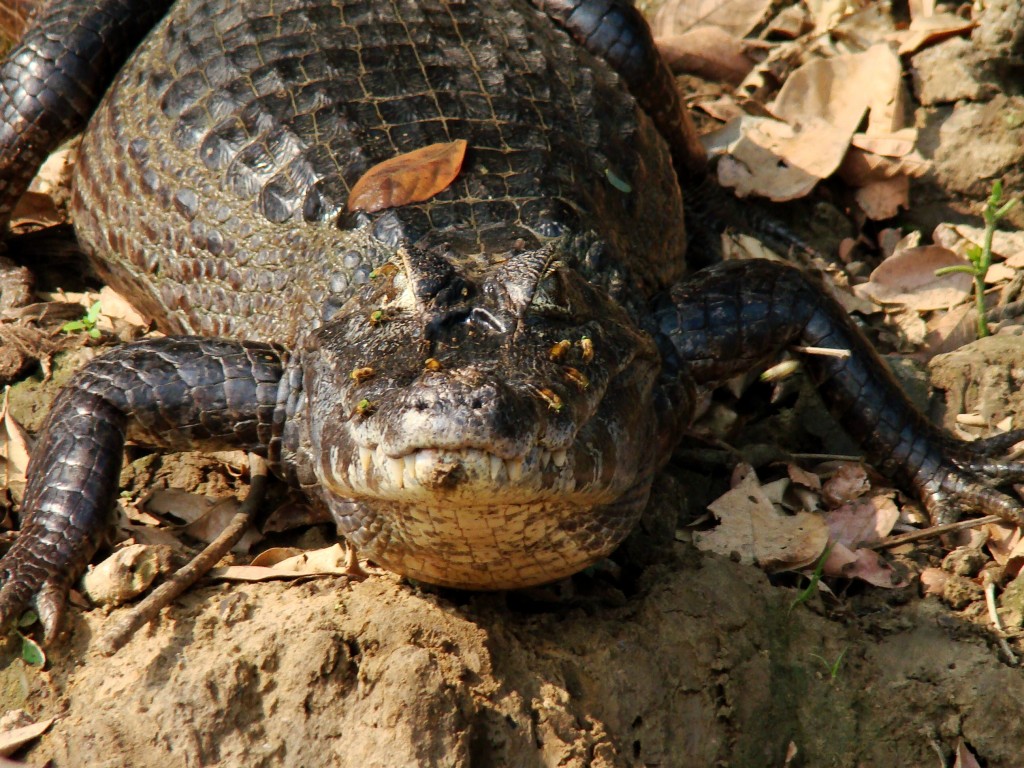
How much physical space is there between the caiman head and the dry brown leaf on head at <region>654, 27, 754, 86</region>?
9.08 feet

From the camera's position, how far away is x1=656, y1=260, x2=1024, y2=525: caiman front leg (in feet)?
11.8

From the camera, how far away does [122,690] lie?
2707mm

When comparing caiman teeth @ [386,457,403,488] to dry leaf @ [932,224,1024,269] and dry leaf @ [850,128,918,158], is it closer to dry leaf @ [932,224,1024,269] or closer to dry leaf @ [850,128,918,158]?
dry leaf @ [932,224,1024,269]

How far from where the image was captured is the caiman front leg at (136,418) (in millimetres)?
3170

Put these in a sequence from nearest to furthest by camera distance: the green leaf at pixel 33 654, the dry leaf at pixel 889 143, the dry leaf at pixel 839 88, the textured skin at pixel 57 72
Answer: the green leaf at pixel 33 654
the textured skin at pixel 57 72
the dry leaf at pixel 889 143
the dry leaf at pixel 839 88

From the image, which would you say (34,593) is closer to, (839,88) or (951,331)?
(951,331)

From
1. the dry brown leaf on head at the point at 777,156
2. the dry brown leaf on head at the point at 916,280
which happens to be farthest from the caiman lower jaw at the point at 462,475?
the dry brown leaf on head at the point at 777,156

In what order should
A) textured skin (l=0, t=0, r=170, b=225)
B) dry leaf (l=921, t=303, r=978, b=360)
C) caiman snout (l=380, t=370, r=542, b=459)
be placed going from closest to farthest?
caiman snout (l=380, t=370, r=542, b=459) < dry leaf (l=921, t=303, r=978, b=360) < textured skin (l=0, t=0, r=170, b=225)

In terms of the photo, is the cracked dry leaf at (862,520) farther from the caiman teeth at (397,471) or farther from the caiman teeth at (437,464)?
the caiman teeth at (397,471)

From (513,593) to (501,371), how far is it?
2.81ft

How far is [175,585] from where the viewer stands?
2.94m

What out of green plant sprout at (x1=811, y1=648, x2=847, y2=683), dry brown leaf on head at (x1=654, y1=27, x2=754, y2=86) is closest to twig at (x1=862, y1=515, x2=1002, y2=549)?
green plant sprout at (x1=811, y1=648, x2=847, y2=683)

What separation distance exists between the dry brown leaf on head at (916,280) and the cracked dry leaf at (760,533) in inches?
54.5

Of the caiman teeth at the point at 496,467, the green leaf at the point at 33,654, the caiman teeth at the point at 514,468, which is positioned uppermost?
the caiman teeth at the point at 496,467
